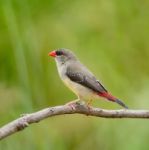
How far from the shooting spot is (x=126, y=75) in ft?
12.7

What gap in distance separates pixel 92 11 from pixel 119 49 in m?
0.32

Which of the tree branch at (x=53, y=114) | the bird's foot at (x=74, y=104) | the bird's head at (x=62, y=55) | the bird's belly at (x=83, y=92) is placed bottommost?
the tree branch at (x=53, y=114)

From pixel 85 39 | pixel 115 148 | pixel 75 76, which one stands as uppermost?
pixel 85 39

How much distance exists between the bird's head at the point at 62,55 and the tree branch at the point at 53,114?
513 mm

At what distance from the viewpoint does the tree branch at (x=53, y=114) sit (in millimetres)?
2510

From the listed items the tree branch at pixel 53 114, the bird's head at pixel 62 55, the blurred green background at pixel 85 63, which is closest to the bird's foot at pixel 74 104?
the tree branch at pixel 53 114

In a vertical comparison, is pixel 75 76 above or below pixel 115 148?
above

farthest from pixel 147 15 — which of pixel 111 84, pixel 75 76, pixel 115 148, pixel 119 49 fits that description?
pixel 75 76

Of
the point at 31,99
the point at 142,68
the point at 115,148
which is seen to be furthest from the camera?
the point at 142,68

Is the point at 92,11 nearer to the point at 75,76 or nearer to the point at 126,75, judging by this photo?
the point at 126,75

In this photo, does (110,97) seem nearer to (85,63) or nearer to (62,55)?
(62,55)

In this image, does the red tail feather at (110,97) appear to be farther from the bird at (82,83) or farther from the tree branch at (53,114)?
the tree branch at (53,114)

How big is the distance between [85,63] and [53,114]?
4.07ft

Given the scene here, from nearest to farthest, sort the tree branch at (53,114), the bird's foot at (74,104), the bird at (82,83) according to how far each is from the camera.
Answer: the tree branch at (53,114) → the bird's foot at (74,104) → the bird at (82,83)
